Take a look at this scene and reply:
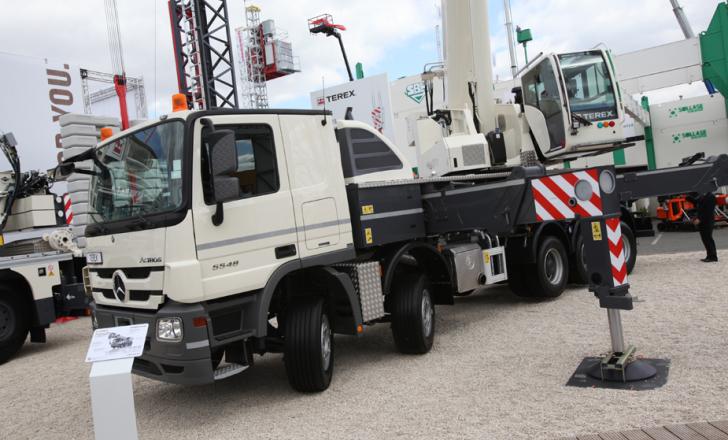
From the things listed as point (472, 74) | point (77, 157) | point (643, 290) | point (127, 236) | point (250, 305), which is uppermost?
point (472, 74)

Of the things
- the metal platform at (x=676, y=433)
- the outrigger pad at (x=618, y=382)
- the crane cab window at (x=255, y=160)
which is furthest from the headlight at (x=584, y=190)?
the crane cab window at (x=255, y=160)

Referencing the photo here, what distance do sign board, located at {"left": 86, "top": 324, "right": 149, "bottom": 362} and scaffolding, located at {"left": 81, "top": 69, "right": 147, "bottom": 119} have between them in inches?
499

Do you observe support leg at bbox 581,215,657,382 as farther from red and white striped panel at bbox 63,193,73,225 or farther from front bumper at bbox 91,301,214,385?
red and white striped panel at bbox 63,193,73,225

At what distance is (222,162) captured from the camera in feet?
13.8

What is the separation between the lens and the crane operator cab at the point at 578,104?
8906mm

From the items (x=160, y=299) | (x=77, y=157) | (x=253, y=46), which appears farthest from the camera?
(x=253, y=46)

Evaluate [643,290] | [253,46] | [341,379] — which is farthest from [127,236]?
[253,46]

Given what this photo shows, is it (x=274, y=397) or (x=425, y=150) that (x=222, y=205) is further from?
(x=425, y=150)

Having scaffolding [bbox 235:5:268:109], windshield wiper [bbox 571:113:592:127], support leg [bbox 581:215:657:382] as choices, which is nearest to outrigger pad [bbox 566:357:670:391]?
support leg [bbox 581:215:657:382]

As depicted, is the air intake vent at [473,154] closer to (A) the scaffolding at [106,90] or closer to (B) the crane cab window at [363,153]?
(B) the crane cab window at [363,153]

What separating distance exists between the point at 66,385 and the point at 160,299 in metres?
2.89

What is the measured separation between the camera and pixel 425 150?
388 inches

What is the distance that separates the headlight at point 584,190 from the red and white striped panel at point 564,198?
0.06 feet

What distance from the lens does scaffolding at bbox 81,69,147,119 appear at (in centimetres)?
1562
